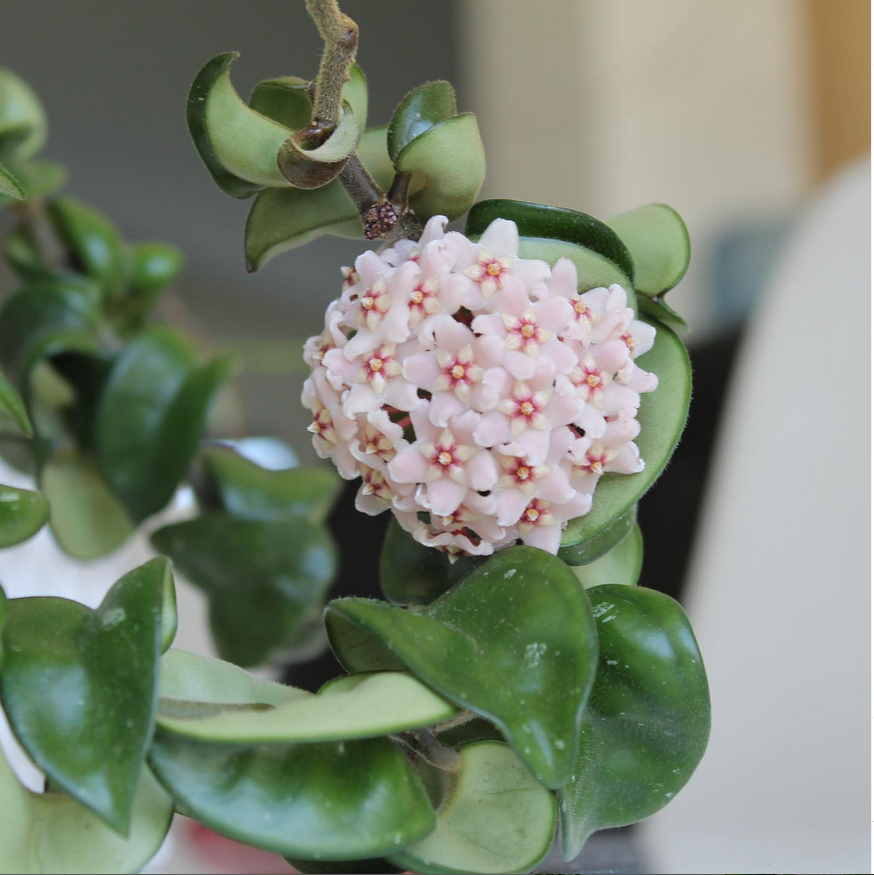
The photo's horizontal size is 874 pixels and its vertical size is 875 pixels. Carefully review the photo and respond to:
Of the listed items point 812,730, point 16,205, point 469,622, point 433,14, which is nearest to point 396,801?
point 469,622

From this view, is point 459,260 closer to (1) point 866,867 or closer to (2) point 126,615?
(2) point 126,615

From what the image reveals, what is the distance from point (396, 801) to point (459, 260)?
0.18m

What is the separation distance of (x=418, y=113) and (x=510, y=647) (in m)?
0.20

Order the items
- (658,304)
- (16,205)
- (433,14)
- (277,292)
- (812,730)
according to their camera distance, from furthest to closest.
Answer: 1. (433,14)
2. (277,292)
3. (812,730)
4. (16,205)
5. (658,304)

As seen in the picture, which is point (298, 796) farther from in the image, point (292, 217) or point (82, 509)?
point (82, 509)

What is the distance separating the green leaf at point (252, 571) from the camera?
0.66 metres

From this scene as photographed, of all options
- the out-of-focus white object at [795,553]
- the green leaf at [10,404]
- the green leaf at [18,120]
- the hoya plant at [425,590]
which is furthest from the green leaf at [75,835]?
the out-of-focus white object at [795,553]

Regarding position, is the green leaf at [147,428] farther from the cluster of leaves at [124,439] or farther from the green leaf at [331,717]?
the green leaf at [331,717]

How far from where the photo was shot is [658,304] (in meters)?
0.39

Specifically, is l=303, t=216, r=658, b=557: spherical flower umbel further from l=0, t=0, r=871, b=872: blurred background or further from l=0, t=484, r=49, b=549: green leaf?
l=0, t=0, r=871, b=872: blurred background

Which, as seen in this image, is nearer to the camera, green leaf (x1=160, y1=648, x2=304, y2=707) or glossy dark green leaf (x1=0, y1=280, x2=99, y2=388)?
green leaf (x1=160, y1=648, x2=304, y2=707)

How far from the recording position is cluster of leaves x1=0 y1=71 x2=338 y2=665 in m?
0.63

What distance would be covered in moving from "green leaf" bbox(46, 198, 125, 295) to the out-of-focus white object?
0.72 meters

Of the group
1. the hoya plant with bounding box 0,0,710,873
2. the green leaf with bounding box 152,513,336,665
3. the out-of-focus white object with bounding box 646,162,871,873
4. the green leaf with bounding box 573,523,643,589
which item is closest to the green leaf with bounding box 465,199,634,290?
the hoya plant with bounding box 0,0,710,873
